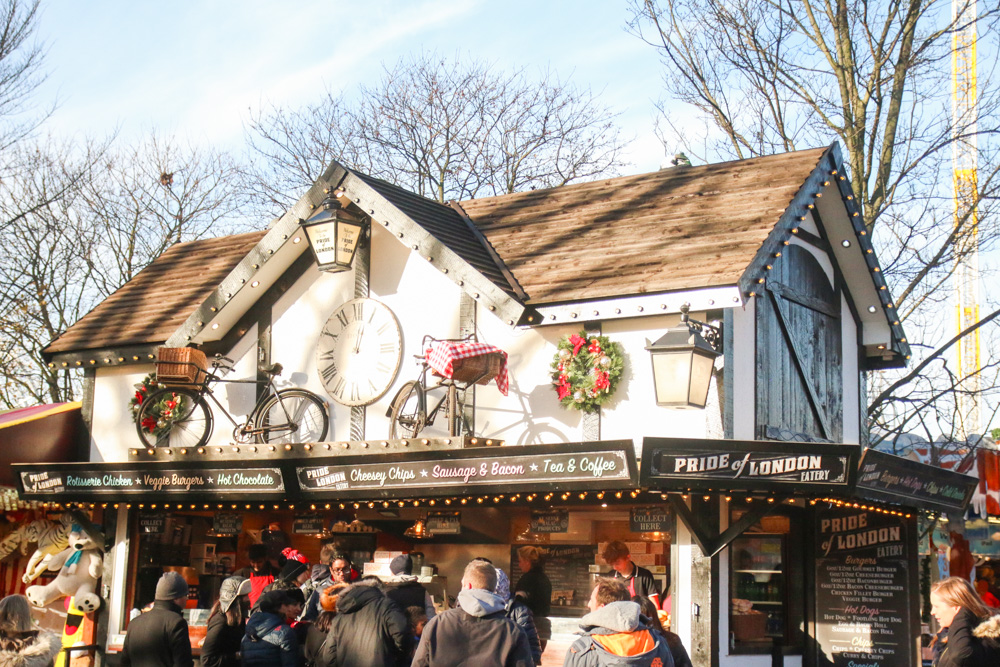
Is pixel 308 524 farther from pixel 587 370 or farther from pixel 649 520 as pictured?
pixel 649 520

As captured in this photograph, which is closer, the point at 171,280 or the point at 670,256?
the point at 670,256

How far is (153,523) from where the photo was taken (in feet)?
47.5

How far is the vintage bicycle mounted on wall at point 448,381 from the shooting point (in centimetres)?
1130

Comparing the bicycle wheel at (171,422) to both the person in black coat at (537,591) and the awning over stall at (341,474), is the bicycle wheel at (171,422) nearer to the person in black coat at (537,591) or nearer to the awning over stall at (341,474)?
the awning over stall at (341,474)

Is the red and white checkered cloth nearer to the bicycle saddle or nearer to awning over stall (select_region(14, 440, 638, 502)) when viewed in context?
awning over stall (select_region(14, 440, 638, 502))

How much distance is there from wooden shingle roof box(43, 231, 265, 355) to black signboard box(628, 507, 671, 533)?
6590 millimetres

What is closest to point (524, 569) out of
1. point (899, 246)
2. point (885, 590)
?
point (885, 590)

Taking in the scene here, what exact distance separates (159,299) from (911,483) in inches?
401

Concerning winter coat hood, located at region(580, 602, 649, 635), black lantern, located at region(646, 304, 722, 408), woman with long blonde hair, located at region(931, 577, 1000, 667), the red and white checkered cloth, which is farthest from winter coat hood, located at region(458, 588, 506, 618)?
the red and white checkered cloth

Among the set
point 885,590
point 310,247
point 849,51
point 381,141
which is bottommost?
point 885,590

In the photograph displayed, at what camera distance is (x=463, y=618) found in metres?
6.77

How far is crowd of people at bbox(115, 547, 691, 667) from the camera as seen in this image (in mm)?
6605

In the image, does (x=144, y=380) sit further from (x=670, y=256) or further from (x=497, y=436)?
(x=670, y=256)

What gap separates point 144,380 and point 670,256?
23.0 ft
